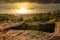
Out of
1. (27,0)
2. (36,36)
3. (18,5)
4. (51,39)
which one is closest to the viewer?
(51,39)

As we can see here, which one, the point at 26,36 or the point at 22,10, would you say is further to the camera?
the point at 22,10

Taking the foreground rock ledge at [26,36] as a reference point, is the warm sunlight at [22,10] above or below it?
above

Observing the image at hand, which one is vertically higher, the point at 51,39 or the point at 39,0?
the point at 39,0

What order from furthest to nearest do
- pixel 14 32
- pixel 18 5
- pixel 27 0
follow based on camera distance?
pixel 27 0 < pixel 18 5 < pixel 14 32

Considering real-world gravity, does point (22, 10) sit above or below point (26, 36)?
above

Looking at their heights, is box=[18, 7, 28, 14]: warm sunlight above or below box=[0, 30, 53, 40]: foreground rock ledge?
above

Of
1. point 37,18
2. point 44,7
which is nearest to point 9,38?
point 37,18

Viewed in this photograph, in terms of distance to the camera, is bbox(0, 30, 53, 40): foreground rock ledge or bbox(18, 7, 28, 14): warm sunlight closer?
bbox(0, 30, 53, 40): foreground rock ledge

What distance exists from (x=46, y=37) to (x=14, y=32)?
2.75ft

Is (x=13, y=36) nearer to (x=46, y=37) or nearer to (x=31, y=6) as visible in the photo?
(x=46, y=37)

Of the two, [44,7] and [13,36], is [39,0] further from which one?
[13,36]

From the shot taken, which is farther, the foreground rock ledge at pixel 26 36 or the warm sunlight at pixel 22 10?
the warm sunlight at pixel 22 10

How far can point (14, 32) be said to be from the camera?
14.5 ft

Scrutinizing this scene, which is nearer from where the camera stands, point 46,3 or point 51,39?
point 51,39
